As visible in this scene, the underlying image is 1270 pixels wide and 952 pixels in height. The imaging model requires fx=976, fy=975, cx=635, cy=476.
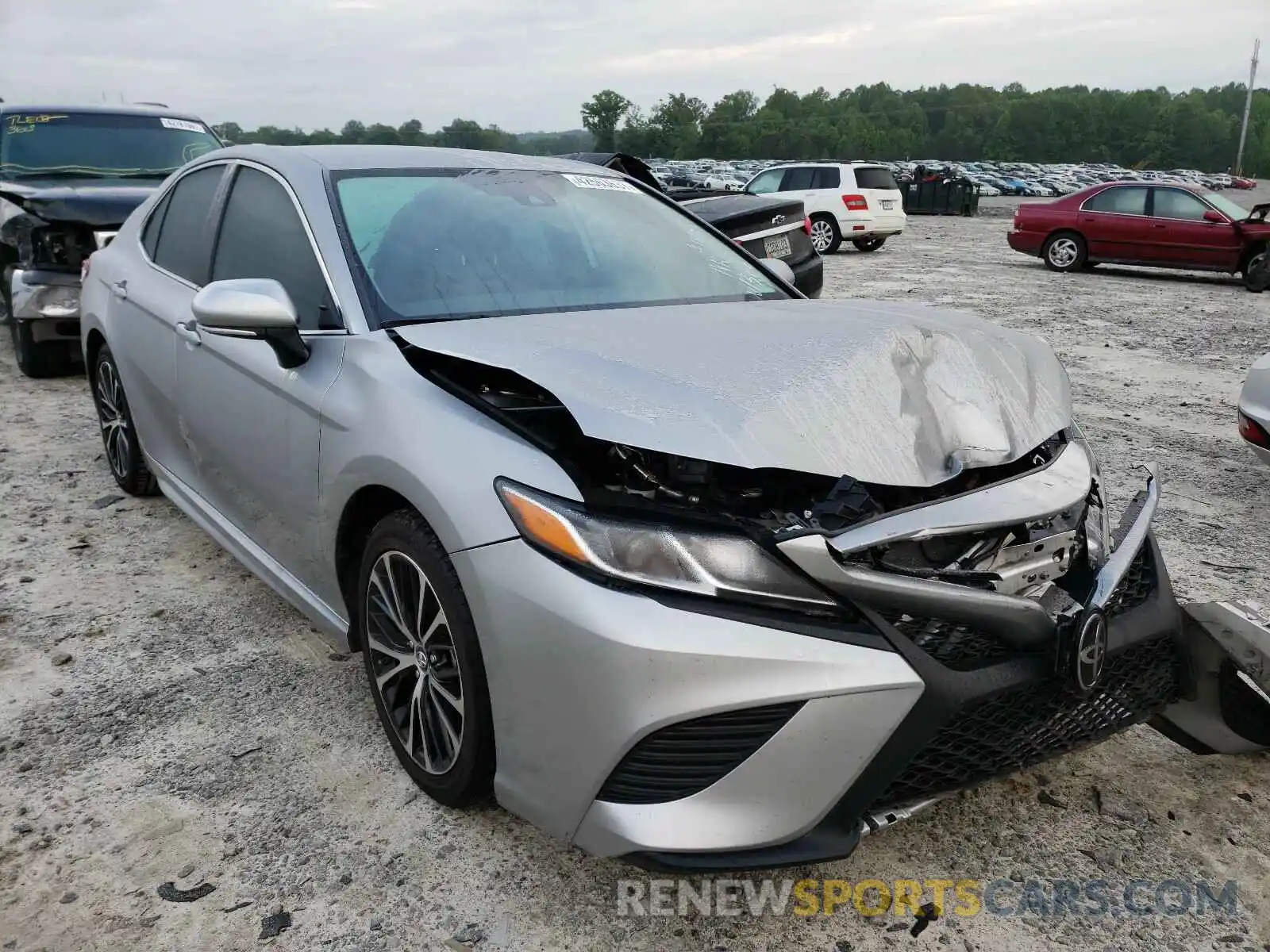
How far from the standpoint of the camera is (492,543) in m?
1.90

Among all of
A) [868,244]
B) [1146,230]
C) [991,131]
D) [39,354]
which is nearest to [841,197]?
[868,244]

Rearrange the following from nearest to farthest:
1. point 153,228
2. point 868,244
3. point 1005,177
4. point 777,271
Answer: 1. point 777,271
2. point 153,228
3. point 868,244
4. point 1005,177

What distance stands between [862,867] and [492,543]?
1.10m

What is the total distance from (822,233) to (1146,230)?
5528 millimetres

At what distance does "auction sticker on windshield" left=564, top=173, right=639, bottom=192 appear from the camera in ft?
11.2

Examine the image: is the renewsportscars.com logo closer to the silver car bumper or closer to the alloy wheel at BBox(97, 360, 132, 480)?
the silver car bumper

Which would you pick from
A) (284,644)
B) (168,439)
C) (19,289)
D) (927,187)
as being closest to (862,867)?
(284,644)

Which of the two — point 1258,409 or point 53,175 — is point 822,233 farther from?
point 1258,409

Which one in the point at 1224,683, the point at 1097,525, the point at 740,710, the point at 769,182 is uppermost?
the point at 769,182

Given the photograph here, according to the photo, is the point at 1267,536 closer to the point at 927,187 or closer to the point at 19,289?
the point at 19,289

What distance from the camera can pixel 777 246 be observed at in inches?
289

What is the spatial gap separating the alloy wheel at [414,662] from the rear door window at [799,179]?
1696cm

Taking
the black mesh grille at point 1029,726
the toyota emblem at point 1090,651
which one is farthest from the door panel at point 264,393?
the toyota emblem at point 1090,651

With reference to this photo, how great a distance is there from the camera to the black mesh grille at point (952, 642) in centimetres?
179
